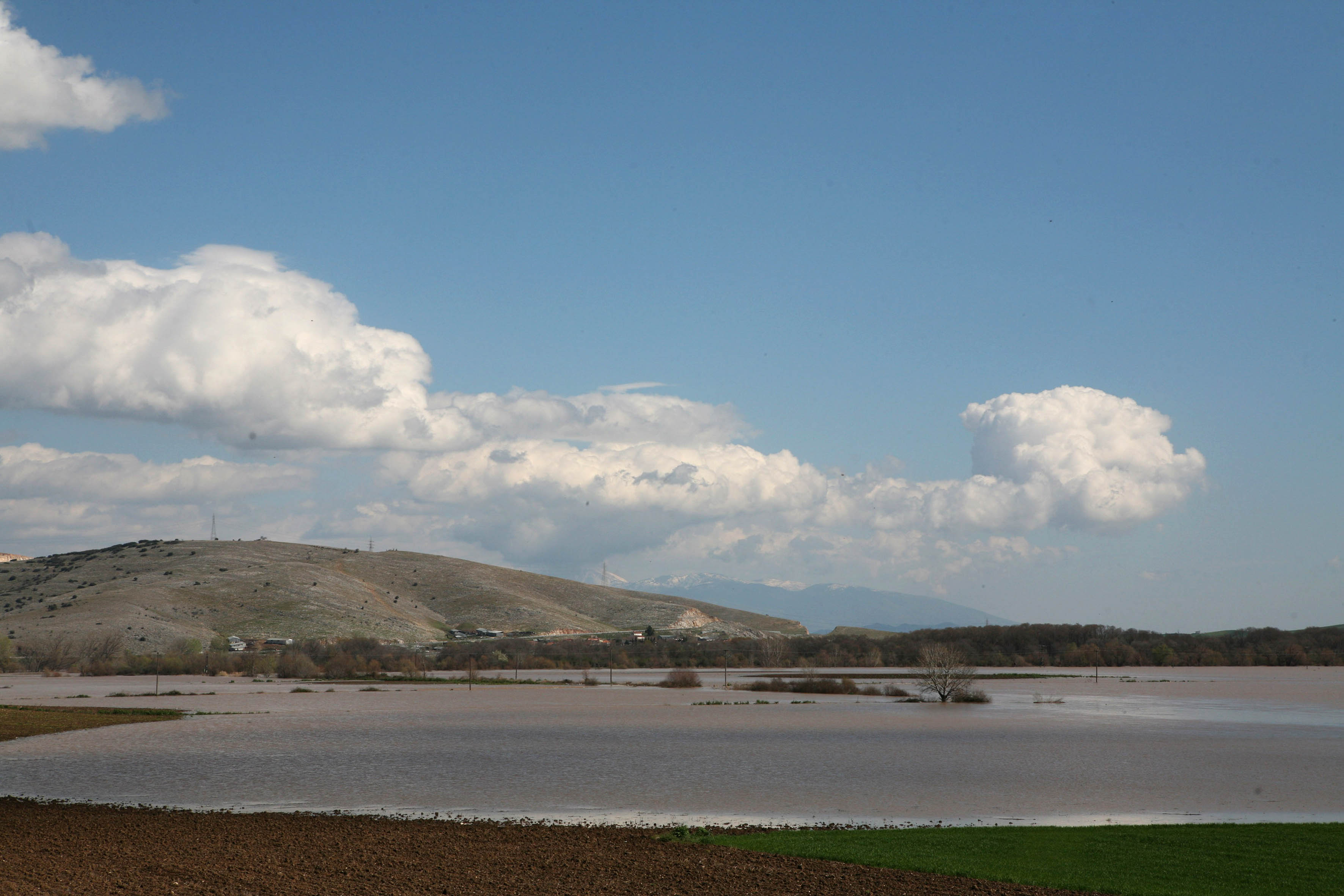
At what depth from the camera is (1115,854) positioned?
64.0 ft

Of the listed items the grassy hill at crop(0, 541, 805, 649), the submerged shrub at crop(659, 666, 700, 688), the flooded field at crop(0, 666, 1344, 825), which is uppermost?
the grassy hill at crop(0, 541, 805, 649)

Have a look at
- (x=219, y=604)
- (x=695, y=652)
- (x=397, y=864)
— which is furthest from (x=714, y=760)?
(x=219, y=604)

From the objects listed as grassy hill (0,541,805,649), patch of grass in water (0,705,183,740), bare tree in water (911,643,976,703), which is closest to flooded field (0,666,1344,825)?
patch of grass in water (0,705,183,740)

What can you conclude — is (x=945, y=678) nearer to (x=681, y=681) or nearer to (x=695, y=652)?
(x=681, y=681)

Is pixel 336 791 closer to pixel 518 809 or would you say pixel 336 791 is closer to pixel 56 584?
pixel 518 809

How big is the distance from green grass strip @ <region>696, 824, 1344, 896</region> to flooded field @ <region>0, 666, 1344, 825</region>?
9.76 feet

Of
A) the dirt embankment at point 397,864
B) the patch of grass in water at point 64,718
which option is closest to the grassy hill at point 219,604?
the patch of grass in water at point 64,718

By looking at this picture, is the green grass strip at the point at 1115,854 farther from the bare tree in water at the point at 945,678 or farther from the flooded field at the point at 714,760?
the bare tree in water at the point at 945,678

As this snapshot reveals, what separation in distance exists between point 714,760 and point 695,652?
12420cm

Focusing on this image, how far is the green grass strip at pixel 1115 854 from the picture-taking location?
17.1 meters

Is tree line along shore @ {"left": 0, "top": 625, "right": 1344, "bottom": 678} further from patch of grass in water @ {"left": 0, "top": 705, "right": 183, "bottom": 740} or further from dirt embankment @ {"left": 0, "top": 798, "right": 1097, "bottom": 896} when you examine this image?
dirt embankment @ {"left": 0, "top": 798, "right": 1097, "bottom": 896}

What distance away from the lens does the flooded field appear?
27453mm

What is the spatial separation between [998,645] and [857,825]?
163 metres

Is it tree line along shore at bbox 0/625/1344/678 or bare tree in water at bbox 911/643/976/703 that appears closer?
bare tree in water at bbox 911/643/976/703
